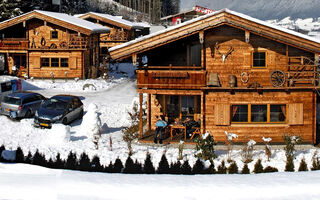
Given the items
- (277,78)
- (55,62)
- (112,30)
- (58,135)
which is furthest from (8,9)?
(277,78)

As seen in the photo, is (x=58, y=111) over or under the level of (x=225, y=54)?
under

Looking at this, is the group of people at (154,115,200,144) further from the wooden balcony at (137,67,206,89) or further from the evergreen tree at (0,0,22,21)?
the evergreen tree at (0,0,22,21)

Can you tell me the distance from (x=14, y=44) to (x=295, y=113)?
31308 mm

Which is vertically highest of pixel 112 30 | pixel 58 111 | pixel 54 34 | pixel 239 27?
pixel 112 30

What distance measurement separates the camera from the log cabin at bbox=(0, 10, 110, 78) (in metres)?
42.9

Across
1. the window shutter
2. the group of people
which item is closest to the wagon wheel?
the group of people

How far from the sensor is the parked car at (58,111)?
2533 cm

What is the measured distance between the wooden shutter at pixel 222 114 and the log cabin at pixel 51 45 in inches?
912

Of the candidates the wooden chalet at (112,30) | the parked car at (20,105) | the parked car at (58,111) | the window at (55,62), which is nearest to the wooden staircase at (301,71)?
the parked car at (58,111)

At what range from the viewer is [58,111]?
26172mm

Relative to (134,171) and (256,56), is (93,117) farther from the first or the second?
(134,171)

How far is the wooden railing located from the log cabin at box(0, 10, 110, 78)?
21.7 m

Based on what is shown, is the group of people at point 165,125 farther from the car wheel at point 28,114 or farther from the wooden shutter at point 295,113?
the car wheel at point 28,114

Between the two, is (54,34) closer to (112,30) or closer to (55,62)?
Result: (55,62)
